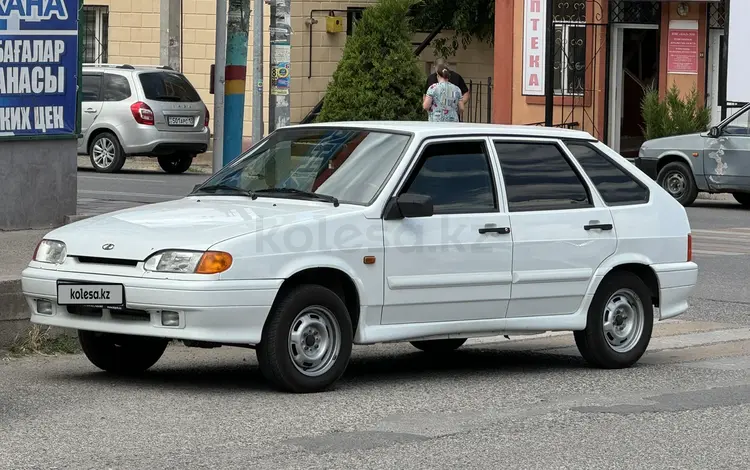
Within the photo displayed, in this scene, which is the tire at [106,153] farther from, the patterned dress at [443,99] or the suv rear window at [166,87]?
the patterned dress at [443,99]

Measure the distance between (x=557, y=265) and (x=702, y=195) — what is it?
54.8 ft

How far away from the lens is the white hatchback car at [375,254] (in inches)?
320

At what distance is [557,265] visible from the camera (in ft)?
30.8

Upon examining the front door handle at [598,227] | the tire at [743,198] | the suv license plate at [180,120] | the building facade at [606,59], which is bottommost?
the tire at [743,198]

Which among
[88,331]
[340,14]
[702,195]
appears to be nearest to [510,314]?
[88,331]

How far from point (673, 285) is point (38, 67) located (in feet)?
19.7

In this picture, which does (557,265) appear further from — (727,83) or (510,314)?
(727,83)

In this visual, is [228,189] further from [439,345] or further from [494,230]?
[439,345]

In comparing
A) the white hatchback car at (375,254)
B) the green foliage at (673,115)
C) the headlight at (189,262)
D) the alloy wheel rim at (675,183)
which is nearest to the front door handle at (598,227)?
the white hatchback car at (375,254)

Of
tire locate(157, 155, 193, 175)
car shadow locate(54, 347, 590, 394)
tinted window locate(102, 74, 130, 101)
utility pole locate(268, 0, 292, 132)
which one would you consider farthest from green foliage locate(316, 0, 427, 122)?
car shadow locate(54, 347, 590, 394)

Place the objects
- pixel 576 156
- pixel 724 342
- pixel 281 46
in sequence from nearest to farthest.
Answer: pixel 576 156, pixel 724 342, pixel 281 46

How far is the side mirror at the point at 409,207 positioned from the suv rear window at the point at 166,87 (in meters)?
17.6

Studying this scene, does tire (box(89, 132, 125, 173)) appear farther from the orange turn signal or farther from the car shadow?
the orange turn signal

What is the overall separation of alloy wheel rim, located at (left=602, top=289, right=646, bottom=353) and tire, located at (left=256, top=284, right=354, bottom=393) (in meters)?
1.98
